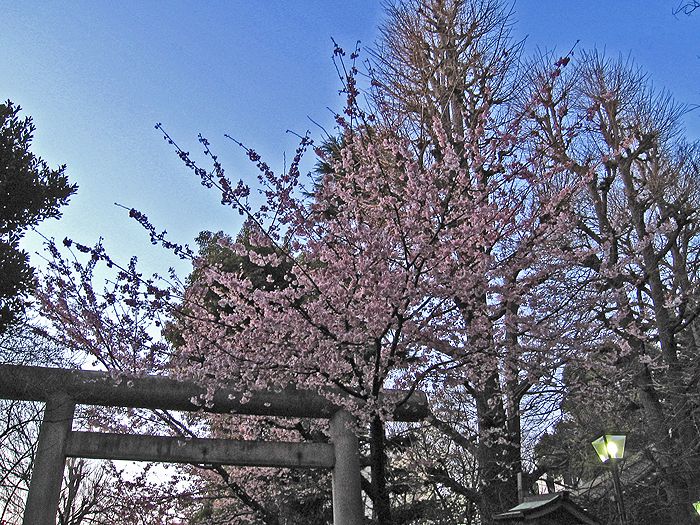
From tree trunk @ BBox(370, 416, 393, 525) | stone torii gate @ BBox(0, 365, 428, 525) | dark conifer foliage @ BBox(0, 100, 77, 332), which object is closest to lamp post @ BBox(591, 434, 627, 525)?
stone torii gate @ BBox(0, 365, 428, 525)

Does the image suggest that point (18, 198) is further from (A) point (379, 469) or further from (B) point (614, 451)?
(B) point (614, 451)

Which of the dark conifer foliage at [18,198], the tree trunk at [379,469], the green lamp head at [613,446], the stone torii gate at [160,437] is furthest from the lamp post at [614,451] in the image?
the dark conifer foliage at [18,198]

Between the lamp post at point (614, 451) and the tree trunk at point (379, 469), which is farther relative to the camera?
the tree trunk at point (379, 469)

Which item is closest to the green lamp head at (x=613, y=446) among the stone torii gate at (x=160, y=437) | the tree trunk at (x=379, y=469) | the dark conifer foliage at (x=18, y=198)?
the stone torii gate at (x=160, y=437)

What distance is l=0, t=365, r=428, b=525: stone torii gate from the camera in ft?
19.7

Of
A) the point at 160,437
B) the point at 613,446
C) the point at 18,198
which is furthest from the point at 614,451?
the point at 18,198

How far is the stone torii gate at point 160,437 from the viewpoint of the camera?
19.7 ft

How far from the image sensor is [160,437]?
632cm

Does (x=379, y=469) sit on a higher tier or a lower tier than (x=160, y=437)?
lower

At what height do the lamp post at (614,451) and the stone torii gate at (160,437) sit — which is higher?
the stone torii gate at (160,437)

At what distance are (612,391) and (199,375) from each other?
223 inches

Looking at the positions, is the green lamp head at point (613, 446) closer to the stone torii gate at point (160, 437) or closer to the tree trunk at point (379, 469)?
the stone torii gate at point (160, 437)

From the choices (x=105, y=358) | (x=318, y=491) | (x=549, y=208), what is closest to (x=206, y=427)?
(x=318, y=491)

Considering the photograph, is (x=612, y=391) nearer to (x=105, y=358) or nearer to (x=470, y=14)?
(x=470, y=14)
